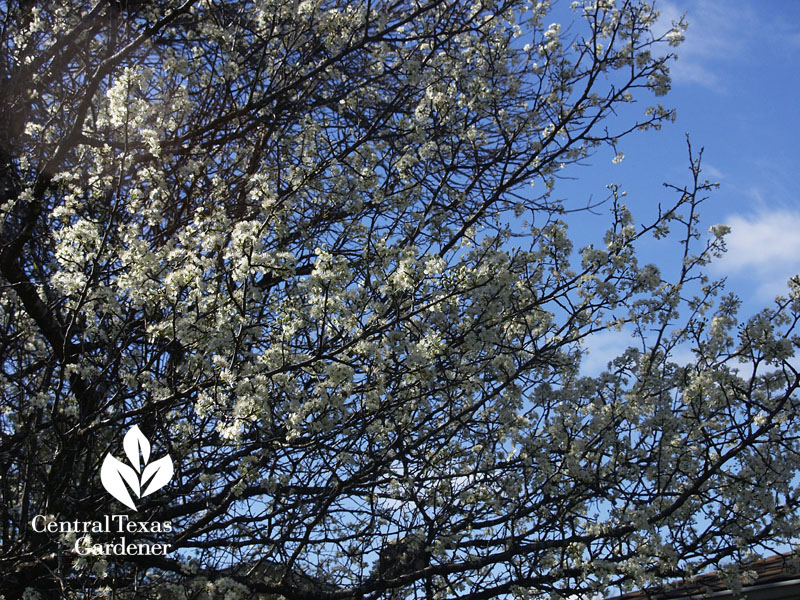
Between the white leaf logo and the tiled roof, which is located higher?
the white leaf logo

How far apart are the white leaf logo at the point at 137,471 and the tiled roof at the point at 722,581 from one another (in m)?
3.58

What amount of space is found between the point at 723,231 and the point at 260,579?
4.71 metres

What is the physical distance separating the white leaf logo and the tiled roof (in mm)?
3580

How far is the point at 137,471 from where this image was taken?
215 inches

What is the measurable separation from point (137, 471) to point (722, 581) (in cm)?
448

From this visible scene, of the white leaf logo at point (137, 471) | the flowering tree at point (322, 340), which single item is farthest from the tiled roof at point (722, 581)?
the white leaf logo at point (137, 471)

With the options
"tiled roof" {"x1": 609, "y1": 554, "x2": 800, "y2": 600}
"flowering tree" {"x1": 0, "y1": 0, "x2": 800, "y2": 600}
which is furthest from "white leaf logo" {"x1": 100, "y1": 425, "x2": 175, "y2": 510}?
"tiled roof" {"x1": 609, "y1": 554, "x2": 800, "y2": 600}

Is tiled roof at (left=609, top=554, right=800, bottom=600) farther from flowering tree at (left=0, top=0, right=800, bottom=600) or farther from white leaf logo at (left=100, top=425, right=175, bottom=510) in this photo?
white leaf logo at (left=100, top=425, right=175, bottom=510)

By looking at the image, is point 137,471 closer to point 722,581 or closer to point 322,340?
point 322,340

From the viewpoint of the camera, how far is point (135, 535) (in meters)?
5.34

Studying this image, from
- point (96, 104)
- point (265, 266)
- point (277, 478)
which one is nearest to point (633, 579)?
point (277, 478)

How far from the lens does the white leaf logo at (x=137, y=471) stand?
17.8 ft

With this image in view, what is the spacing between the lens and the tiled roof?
16.6 feet

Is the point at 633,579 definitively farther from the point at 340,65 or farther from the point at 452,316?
the point at 340,65
